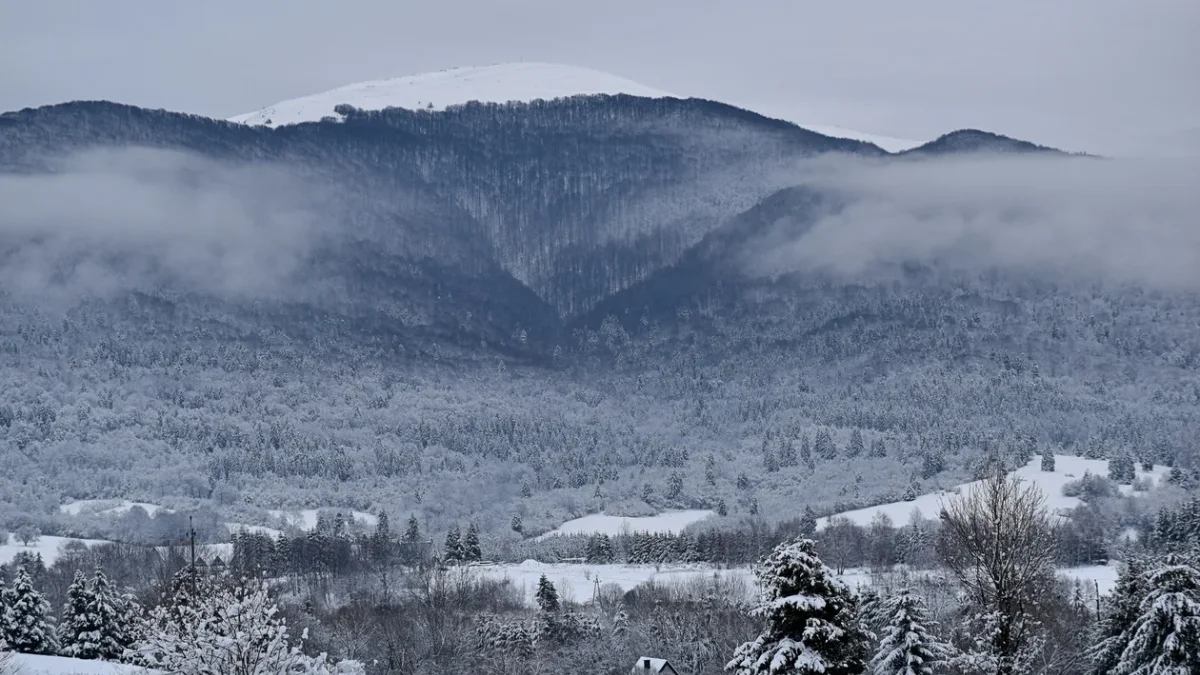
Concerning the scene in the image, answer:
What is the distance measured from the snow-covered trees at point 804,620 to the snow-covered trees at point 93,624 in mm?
42208

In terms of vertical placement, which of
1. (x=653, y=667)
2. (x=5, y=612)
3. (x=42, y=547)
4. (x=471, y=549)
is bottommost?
(x=42, y=547)

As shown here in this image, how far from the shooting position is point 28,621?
200 ft

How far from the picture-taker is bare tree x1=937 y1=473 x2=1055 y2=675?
33500 millimetres

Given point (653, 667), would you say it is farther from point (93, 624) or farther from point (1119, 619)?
point (1119, 619)

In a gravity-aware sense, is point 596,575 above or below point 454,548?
above

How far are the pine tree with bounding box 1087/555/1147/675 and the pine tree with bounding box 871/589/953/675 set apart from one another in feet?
21.9

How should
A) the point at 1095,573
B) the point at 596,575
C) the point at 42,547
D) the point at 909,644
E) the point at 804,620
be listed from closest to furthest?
the point at 804,620 → the point at 909,644 → the point at 1095,573 → the point at 596,575 → the point at 42,547

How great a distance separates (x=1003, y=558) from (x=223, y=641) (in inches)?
790

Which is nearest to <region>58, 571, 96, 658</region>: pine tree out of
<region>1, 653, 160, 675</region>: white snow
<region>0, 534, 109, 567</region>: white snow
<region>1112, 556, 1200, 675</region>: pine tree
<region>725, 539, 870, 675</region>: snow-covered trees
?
<region>1, 653, 160, 675</region>: white snow

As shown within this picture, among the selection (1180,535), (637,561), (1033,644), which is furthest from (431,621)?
(637,561)

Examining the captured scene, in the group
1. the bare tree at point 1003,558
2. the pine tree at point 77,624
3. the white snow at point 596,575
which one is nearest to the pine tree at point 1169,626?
the bare tree at point 1003,558

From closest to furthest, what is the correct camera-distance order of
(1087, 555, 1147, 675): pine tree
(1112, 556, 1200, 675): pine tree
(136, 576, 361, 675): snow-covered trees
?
(136, 576, 361, 675): snow-covered trees < (1112, 556, 1200, 675): pine tree < (1087, 555, 1147, 675): pine tree

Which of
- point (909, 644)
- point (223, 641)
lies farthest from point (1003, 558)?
point (223, 641)

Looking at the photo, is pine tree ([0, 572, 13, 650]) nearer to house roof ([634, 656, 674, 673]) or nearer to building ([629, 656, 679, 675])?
building ([629, 656, 679, 675])
